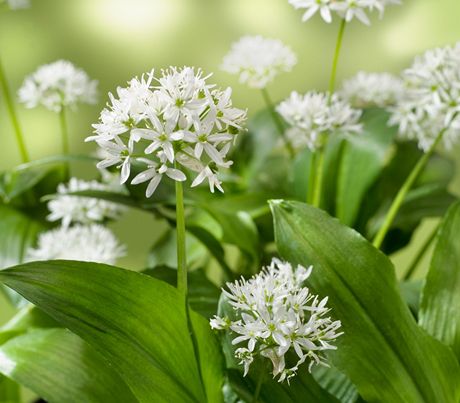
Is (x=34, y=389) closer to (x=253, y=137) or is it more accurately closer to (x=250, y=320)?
(x=250, y=320)

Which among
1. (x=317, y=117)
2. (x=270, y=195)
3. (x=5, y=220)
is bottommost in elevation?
(x=5, y=220)

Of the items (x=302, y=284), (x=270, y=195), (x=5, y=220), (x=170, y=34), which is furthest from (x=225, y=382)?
(x=170, y=34)

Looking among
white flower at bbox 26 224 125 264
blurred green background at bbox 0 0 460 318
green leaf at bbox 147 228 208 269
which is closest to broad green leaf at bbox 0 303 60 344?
white flower at bbox 26 224 125 264

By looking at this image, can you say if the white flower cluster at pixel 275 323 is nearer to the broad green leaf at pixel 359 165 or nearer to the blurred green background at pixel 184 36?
the broad green leaf at pixel 359 165

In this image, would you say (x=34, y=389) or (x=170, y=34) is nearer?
(x=34, y=389)

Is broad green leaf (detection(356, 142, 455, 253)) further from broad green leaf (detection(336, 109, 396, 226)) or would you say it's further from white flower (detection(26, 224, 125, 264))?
white flower (detection(26, 224, 125, 264))

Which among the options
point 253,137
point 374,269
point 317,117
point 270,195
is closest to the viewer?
point 374,269

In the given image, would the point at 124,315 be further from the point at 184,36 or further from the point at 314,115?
the point at 184,36
